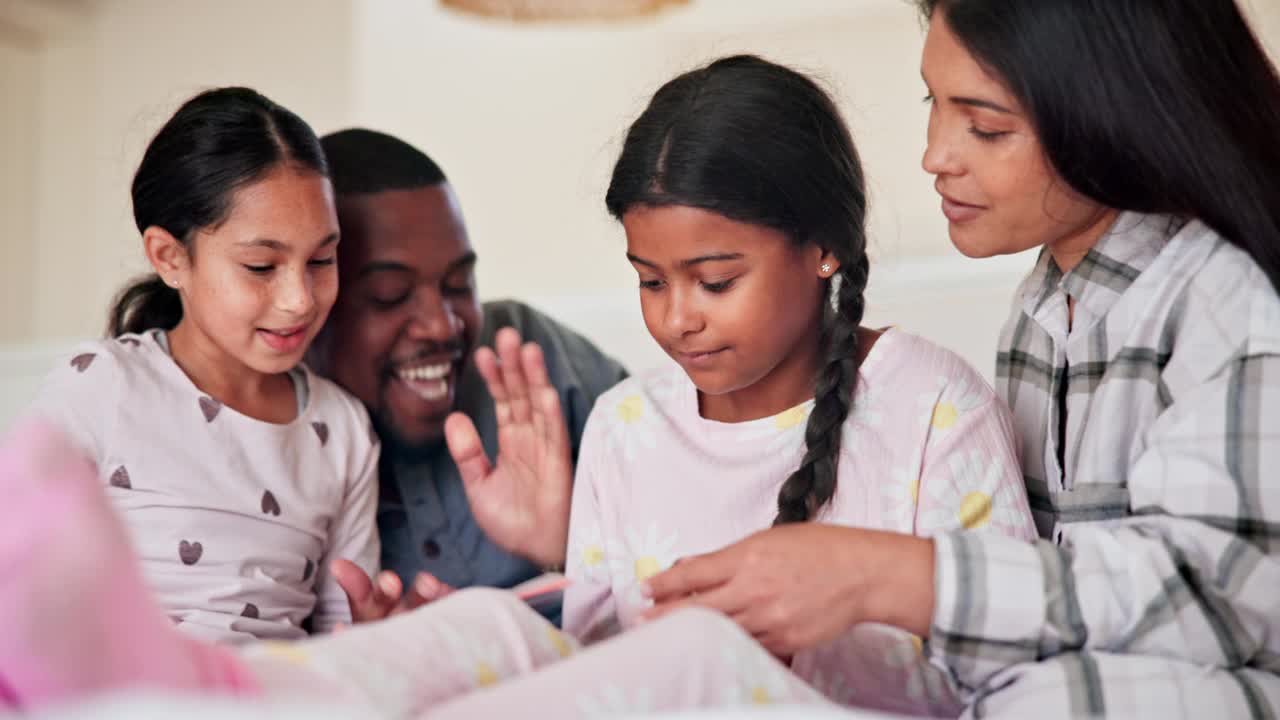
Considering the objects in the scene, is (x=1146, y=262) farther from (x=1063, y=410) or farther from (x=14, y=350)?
(x=14, y=350)

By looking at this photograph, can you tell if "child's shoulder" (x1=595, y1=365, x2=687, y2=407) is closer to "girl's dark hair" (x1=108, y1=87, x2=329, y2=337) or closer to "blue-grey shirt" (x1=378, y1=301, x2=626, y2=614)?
"blue-grey shirt" (x1=378, y1=301, x2=626, y2=614)

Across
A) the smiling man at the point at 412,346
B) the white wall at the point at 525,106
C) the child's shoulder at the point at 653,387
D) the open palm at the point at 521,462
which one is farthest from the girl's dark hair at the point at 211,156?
the white wall at the point at 525,106

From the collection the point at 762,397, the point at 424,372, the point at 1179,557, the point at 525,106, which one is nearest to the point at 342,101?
the point at 525,106

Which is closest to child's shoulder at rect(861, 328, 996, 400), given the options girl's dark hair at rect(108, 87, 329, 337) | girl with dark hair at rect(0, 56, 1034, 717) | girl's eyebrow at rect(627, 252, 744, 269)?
girl with dark hair at rect(0, 56, 1034, 717)

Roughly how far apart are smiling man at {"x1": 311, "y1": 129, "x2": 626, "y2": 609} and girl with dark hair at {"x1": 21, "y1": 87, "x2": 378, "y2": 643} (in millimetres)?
139

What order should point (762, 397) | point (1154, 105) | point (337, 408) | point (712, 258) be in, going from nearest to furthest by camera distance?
point (1154, 105) → point (712, 258) → point (762, 397) → point (337, 408)

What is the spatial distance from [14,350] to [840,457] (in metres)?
2.72

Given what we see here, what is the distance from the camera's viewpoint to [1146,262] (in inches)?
48.6

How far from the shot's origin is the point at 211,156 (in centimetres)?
157

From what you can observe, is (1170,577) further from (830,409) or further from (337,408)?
(337,408)

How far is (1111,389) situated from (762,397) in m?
0.41

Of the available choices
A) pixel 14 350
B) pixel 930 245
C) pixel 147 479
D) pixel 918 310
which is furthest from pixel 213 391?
pixel 14 350

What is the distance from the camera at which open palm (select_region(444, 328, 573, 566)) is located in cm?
158

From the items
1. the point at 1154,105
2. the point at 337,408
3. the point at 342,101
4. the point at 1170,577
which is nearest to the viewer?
the point at 1170,577
